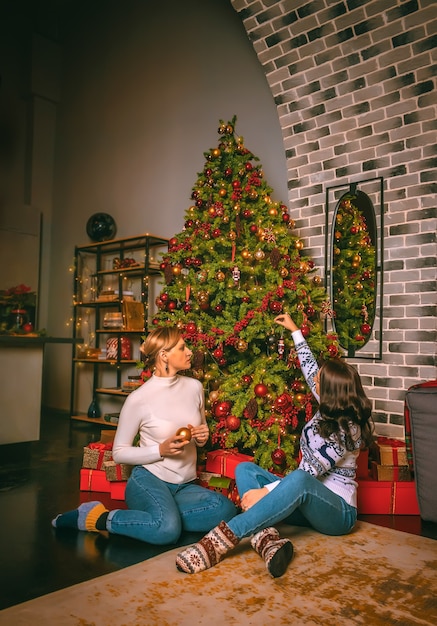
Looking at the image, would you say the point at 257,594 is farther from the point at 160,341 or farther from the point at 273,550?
the point at 160,341

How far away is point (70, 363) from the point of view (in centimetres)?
738

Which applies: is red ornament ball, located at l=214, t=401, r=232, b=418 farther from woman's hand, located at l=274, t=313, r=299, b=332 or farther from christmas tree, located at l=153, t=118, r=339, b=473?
woman's hand, located at l=274, t=313, r=299, b=332

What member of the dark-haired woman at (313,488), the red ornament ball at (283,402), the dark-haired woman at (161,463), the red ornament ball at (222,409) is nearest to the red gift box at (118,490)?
the dark-haired woman at (161,463)

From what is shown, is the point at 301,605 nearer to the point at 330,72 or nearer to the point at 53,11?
the point at 330,72

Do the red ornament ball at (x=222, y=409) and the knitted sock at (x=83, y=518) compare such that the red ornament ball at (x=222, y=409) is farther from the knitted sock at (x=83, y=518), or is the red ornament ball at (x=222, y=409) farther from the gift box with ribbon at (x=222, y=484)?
the knitted sock at (x=83, y=518)

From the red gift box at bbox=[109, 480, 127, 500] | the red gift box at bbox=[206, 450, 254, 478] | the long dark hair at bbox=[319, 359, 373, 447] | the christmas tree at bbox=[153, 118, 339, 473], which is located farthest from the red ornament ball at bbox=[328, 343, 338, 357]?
the red gift box at bbox=[109, 480, 127, 500]

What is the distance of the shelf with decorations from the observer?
6.12m

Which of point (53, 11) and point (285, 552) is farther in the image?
point (53, 11)

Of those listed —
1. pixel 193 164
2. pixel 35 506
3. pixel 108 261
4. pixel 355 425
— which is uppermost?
pixel 193 164

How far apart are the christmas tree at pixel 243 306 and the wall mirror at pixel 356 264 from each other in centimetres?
36

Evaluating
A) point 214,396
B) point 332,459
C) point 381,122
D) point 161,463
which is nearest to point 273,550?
point 332,459

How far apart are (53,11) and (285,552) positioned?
8.42 metres

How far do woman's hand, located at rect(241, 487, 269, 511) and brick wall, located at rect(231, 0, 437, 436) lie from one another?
189cm

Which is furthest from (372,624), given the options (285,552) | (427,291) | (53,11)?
(53,11)
